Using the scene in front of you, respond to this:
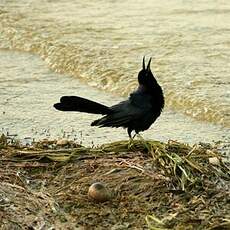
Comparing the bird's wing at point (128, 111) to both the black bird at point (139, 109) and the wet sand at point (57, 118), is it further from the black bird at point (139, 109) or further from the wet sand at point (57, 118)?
the wet sand at point (57, 118)

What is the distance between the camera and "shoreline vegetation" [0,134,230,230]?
358cm

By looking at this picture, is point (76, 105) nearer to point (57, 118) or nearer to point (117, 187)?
point (117, 187)

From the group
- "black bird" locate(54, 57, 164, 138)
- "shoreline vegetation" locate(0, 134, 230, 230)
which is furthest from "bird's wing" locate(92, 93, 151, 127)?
"shoreline vegetation" locate(0, 134, 230, 230)

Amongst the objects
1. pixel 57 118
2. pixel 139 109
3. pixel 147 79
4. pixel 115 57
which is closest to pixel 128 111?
pixel 139 109

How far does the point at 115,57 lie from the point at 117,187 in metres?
4.44

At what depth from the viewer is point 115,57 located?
8250mm

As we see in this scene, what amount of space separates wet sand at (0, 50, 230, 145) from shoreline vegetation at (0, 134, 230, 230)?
1032 millimetres

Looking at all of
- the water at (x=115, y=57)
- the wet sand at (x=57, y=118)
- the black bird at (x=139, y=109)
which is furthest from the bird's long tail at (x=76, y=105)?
the water at (x=115, y=57)

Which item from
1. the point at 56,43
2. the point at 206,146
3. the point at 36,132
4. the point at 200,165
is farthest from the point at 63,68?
the point at 200,165

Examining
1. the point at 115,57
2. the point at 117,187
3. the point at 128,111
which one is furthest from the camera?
the point at 115,57

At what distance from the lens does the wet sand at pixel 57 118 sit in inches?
221

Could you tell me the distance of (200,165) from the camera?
414 cm

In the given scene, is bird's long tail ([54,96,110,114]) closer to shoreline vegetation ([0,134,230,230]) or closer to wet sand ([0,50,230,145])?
shoreline vegetation ([0,134,230,230])

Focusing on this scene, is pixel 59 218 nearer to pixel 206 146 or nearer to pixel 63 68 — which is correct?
pixel 206 146
